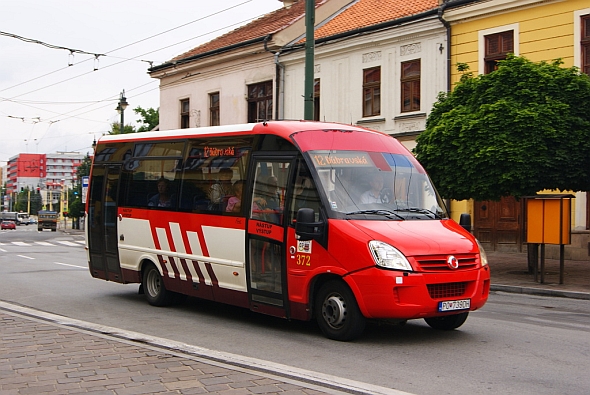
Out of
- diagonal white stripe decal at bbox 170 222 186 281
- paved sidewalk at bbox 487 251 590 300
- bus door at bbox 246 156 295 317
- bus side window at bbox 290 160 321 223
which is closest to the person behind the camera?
bus side window at bbox 290 160 321 223

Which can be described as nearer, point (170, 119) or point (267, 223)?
point (267, 223)

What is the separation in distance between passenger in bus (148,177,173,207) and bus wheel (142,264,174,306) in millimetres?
1002

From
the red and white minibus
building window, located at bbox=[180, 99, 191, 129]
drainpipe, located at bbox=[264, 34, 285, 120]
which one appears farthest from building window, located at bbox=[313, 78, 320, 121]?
the red and white minibus

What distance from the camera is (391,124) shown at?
1059 inches

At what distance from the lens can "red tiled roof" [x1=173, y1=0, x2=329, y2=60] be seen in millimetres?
33406

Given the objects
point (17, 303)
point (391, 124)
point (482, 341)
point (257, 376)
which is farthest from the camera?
point (391, 124)

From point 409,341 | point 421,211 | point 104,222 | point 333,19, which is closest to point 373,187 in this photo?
point 421,211

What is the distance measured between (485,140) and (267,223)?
8309 mm

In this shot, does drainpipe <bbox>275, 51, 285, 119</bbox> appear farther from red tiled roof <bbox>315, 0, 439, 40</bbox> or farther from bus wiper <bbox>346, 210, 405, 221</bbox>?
bus wiper <bbox>346, 210, 405, 221</bbox>

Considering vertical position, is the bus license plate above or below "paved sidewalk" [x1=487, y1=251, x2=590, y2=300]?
above

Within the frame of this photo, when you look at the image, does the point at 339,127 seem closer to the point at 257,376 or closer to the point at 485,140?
the point at 257,376

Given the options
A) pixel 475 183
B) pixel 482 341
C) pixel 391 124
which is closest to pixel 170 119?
pixel 391 124

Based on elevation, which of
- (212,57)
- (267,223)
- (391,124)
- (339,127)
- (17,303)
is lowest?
(17,303)

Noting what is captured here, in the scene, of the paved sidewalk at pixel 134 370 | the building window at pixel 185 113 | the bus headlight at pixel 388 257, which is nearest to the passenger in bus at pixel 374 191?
the bus headlight at pixel 388 257
